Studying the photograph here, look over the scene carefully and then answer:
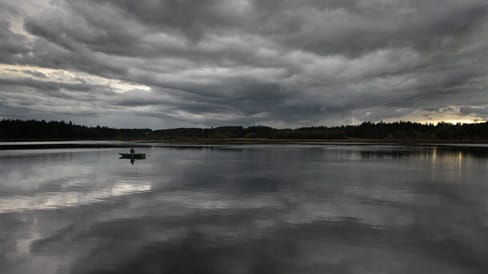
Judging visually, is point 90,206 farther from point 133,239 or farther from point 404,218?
point 404,218

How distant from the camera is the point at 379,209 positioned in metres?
16.5

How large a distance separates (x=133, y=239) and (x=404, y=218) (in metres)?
12.8

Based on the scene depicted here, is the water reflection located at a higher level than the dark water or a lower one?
lower

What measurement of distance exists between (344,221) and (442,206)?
25.9 feet

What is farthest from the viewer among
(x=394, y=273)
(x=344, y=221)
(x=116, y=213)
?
(x=116, y=213)

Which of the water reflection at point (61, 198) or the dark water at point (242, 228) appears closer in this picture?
the dark water at point (242, 228)

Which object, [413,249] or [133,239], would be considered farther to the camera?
[133,239]

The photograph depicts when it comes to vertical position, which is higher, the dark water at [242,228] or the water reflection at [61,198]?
the dark water at [242,228]

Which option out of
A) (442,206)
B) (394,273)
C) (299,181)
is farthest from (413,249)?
(299,181)

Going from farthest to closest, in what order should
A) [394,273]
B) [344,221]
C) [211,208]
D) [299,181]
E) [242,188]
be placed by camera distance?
[299,181], [242,188], [211,208], [344,221], [394,273]

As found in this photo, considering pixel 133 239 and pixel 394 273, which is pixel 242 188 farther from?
pixel 394 273

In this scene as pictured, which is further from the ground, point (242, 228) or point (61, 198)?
point (242, 228)

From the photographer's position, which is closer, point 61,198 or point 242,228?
point 242,228

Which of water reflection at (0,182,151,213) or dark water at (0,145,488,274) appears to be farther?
water reflection at (0,182,151,213)
